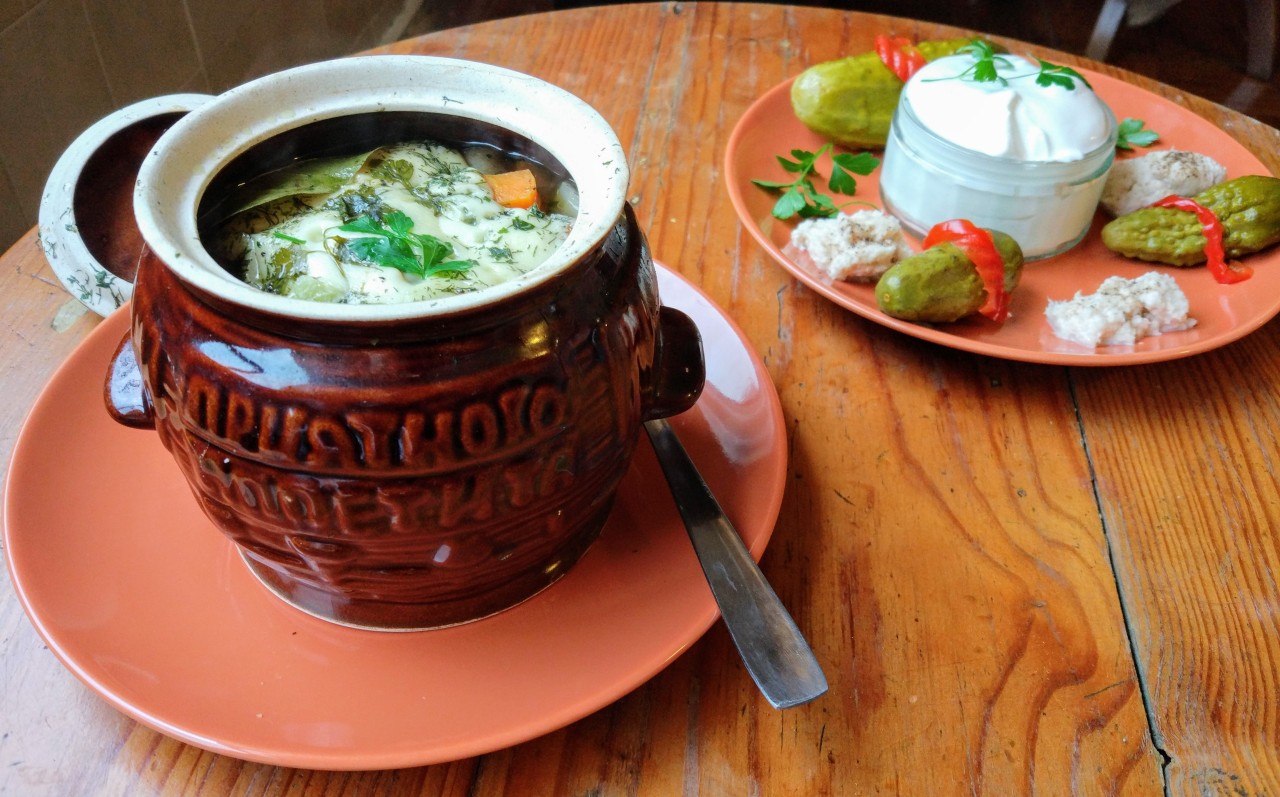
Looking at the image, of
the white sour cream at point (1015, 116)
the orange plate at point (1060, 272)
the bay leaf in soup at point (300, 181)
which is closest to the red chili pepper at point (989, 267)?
the orange plate at point (1060, 272)

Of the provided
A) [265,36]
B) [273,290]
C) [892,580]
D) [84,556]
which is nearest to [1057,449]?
[892,580]

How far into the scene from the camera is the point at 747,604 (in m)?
0.65

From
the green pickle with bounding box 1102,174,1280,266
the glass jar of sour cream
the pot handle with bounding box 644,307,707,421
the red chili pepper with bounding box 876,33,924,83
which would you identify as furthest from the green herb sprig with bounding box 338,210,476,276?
the red chili pepper with bounding box 876,33,924,83

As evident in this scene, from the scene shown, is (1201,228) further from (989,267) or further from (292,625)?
(292,625)

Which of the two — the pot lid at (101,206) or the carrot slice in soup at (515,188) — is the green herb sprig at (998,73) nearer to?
the carrot slice in soup at (515,188)

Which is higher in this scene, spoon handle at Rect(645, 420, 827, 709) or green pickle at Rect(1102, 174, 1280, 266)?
spoon handle at Rect(645, 420, 827, 709)

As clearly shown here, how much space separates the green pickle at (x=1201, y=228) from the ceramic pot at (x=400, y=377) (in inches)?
27.7

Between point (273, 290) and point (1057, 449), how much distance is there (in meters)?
0.69

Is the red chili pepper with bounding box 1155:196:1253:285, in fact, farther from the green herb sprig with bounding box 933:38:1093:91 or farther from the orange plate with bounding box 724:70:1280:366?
the green herb sprig with bounding box 933:38:1093:91

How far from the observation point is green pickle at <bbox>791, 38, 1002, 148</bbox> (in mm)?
A: 1308

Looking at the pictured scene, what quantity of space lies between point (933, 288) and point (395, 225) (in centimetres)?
57

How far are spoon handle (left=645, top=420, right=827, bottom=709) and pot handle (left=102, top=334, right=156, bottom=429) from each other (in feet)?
1.24

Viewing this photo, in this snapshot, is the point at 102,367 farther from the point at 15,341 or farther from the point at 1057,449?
the point at 1057,449

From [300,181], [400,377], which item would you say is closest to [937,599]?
[400,377]
